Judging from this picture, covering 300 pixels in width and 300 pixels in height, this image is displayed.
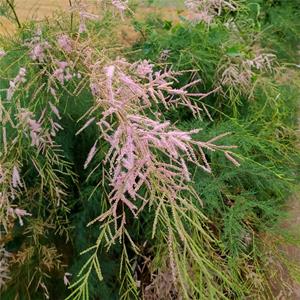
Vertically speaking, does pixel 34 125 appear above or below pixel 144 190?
above

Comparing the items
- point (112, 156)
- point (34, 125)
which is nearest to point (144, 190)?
point (112, 156)

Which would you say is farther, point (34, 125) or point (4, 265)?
point (4, 265)

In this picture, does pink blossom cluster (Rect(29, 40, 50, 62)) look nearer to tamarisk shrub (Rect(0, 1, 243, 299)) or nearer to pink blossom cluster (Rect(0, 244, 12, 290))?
tamarisk shrub (Rect(0, 1, 243, 299))

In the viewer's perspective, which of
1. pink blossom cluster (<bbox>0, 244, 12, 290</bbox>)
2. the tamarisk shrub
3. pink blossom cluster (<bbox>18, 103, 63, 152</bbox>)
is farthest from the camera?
pink blossom cluster (<bbox>0, 244, 12, 290</bbox>)

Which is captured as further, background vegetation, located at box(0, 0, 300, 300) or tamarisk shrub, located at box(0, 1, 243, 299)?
background vegetation, located at box(0, 0, 300, 300)

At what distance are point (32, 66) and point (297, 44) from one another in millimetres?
858

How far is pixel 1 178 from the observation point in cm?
66

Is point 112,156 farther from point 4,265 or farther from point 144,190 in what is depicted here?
point 4,265

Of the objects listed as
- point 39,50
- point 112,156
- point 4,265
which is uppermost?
point 39,50

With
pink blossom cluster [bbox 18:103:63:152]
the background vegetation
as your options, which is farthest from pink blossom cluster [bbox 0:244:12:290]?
pink blossom cluster [bbox 18:103:63:152]

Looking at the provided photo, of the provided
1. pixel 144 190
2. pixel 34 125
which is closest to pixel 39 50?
pixel 34 125

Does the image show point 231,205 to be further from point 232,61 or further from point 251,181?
point 232,61

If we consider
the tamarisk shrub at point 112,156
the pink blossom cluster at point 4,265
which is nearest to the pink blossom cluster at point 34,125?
the tamarisk shrub at point 112,156

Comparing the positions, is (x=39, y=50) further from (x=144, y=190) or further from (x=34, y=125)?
(x=144, y=190)
